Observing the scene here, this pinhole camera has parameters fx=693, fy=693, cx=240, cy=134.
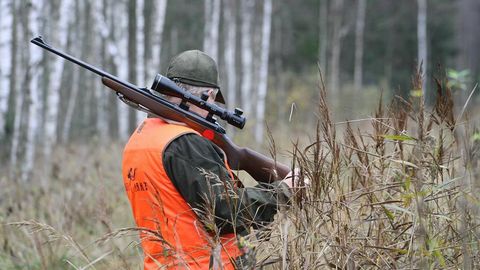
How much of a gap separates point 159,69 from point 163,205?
25.7 meters

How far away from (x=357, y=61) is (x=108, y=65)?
13.3 m

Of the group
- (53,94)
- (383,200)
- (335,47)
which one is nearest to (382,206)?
(383,200)

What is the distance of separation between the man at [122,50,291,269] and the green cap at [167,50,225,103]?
0.13 m

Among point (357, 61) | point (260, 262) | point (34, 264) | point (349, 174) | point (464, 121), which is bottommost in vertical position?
point (34, 264)

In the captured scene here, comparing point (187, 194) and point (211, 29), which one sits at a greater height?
point (211, 29)

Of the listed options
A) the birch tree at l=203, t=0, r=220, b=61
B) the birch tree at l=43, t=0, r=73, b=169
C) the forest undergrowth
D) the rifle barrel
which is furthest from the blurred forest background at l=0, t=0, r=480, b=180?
the forest undergrowth

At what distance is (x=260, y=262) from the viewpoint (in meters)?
3.17

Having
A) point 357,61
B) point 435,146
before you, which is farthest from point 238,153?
point 357,61

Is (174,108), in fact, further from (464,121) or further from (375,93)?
(375,93)

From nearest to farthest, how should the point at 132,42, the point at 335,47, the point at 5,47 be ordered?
1. the point at 5,47
2. the point at 335,47
3. the point at 132,42

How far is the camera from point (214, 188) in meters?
3.36

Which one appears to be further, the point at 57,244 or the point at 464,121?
the point at 57,244

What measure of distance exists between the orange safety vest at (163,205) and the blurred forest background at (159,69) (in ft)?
1.48

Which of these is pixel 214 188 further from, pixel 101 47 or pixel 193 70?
pixel 101 47
